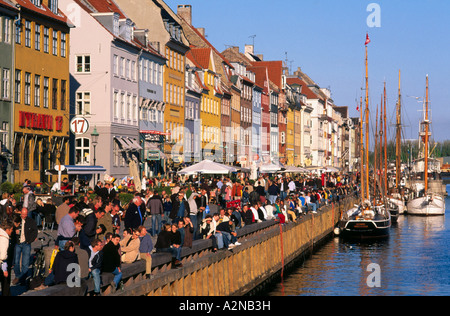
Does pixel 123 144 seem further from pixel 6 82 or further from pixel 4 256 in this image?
pixel 4 256

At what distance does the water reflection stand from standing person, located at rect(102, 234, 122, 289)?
14.5 metres

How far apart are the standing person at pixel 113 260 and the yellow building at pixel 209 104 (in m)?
67.6

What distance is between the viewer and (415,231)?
2493 inches

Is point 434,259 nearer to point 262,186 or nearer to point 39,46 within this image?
point 262,186

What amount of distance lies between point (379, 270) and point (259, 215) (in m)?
7.10

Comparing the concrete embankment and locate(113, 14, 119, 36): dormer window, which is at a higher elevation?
locate(113, 14, 119, 36): dormer window

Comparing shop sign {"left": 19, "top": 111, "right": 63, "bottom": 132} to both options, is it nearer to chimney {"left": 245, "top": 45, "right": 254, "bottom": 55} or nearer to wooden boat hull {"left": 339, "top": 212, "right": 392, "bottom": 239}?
wooden boat hull {"left": 339, "top": 212, "right": 392, "bottom": 239}

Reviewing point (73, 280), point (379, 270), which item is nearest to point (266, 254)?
point (379, 270)

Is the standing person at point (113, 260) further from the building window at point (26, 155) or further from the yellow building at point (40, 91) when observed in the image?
the building window at point (26, 155)

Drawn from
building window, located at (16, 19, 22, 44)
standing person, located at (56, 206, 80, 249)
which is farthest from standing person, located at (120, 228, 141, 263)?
building window, located at (16, 19, 22, 44)

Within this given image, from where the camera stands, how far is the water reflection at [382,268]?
110ft

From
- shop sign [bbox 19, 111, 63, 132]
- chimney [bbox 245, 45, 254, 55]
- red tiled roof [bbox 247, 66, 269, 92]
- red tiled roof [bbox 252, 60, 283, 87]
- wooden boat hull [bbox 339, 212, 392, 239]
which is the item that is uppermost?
chimney [bbox 245, 45, 254, 55]

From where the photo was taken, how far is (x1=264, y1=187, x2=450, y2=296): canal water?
3338 cm

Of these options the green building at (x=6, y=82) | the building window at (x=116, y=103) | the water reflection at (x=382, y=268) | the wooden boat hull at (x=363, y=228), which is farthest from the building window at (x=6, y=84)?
the wooden boat hull at (x=363, y=228)
